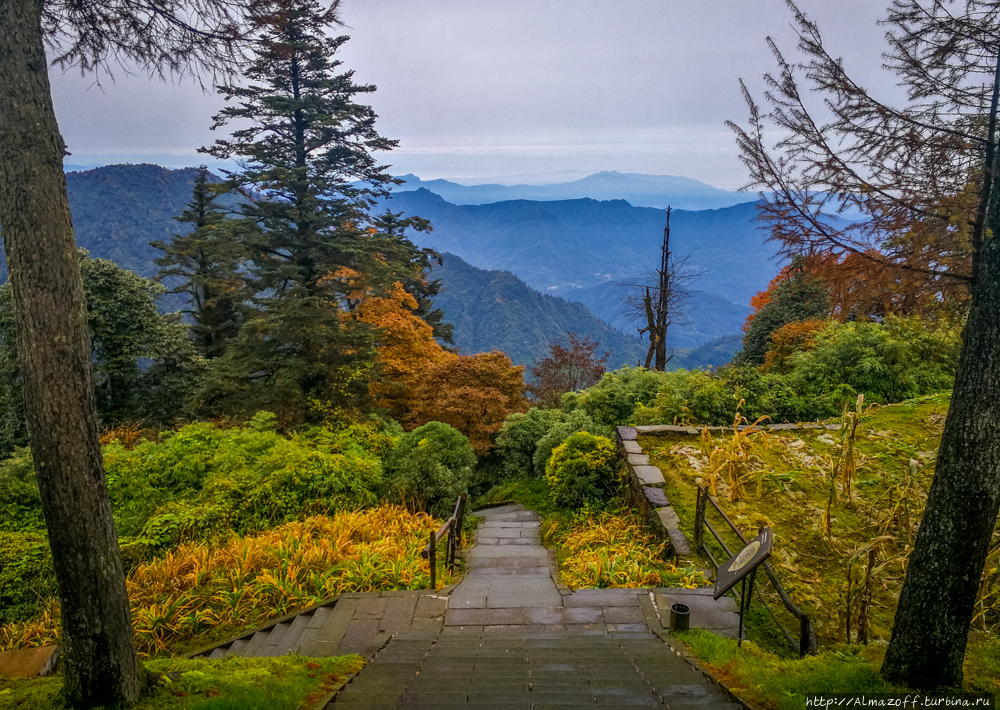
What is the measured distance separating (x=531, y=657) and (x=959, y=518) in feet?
9.46

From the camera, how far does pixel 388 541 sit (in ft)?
21.4

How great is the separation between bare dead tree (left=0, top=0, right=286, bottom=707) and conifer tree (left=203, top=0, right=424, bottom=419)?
10.9 m

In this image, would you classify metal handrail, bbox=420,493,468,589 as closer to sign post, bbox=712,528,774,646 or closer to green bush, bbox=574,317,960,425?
sign post, bbox=712,528,774,646

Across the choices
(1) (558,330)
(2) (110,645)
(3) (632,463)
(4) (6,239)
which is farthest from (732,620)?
(1) (558,330)

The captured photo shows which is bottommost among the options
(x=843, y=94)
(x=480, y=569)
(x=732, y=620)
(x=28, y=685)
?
(x=480, y=569)

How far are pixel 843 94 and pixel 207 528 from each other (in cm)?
833

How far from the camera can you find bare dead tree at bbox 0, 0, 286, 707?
8.82 feet

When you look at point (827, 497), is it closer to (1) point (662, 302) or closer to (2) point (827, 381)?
(2) point (827, 381)

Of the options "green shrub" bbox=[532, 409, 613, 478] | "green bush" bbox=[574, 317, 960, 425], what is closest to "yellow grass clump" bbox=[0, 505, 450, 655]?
"green shrub" bbox=[532, 409, 613, 478]

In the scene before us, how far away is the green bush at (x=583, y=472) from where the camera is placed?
8.26 metres

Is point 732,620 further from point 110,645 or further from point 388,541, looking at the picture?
point 110,645

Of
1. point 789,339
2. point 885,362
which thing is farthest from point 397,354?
point 885,362

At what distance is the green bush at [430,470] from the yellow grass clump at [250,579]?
4.95ft

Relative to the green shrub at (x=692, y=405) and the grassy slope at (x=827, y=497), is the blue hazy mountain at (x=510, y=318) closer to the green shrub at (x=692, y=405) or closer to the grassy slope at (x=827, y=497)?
the green shrub at (x=692, y=405)
